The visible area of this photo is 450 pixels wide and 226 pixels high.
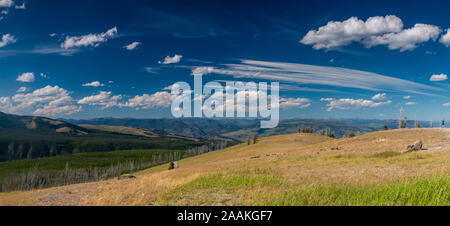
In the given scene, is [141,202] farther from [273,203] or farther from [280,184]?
[280,184]

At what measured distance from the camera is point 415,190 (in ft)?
26.4
